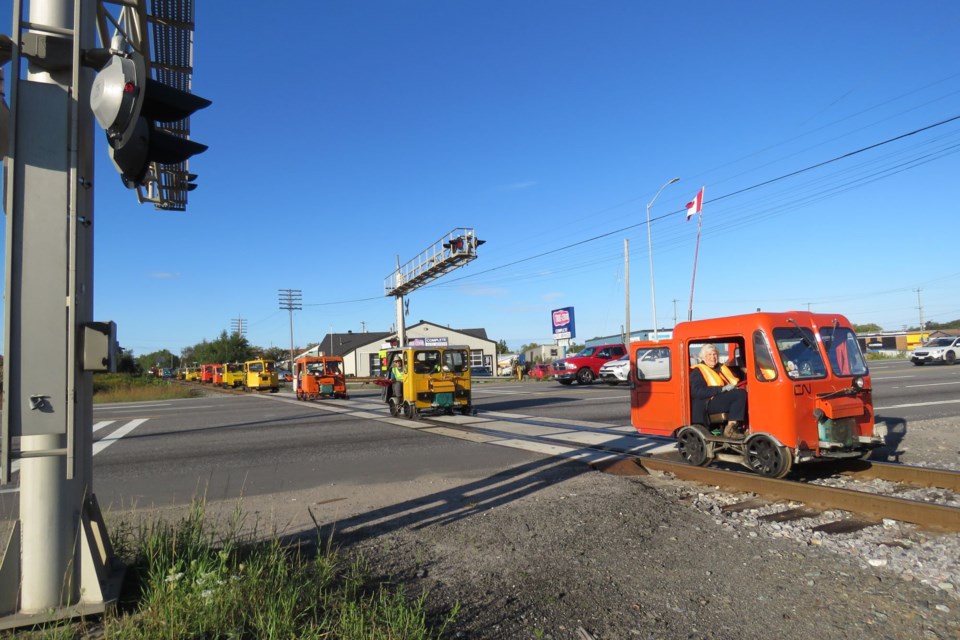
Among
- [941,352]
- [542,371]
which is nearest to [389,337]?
[542,371]

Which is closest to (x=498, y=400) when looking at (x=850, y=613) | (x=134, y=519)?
(x=134, y=519)

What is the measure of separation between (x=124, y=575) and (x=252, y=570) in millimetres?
867

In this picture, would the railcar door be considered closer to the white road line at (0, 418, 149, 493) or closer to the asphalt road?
the asphalt road

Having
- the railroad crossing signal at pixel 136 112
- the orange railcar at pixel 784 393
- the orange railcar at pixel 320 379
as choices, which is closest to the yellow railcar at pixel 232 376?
the orange railcar at pixel 320 379

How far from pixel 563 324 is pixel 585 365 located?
1475 centimetres

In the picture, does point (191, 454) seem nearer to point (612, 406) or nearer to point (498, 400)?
point (612, 406)

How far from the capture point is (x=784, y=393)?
7.16m

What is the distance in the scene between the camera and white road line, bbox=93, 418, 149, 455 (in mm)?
12812

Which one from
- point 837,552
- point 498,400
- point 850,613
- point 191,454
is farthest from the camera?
point 498,400

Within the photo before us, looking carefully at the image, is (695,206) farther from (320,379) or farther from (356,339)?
(356,339)

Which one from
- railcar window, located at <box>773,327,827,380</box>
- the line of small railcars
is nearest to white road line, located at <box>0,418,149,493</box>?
railcar window, located at <box>773,327,827,380</box>

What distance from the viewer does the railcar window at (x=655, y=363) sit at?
9.02 m

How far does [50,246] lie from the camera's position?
3.29 metres

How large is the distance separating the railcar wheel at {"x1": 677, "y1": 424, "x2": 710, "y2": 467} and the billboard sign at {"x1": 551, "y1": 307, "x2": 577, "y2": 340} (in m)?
36.6
